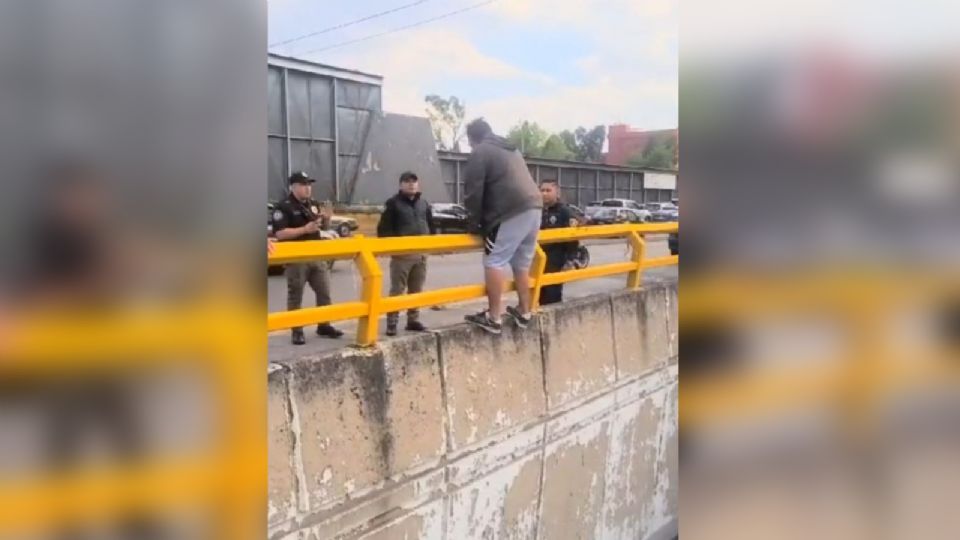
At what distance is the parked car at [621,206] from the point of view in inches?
176

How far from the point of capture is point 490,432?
9.41ft

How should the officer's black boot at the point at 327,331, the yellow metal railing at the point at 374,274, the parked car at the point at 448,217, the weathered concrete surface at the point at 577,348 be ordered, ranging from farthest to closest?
the weathered concrete surface at the point at 577,348 → the parked car at the point at 448,217 → the officer's black boot at the point at 327,331 → the yellow metal railing at the point at 374,274

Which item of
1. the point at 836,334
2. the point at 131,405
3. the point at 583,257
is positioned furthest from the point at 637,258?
the point at 131,405

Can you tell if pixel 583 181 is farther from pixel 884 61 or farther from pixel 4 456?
pixel 4 456

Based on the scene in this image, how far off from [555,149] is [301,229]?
1.68 metres

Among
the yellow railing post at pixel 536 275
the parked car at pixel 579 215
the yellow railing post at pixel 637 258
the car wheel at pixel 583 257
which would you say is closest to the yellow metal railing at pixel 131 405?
the yellow railing post at pixel 536 275

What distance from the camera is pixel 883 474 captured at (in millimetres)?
799

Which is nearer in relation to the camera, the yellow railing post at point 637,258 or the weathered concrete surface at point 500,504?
the weathered concrete surface at point 500,504

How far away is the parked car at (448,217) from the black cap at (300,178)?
0.71 m

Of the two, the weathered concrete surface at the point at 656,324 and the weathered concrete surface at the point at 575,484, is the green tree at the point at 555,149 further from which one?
the weathered concrete surface at the point at 575,484

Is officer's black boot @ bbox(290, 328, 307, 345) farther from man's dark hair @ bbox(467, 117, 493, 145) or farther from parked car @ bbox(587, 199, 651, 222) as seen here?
parked car @ bbox(587, 199, 651, 222)

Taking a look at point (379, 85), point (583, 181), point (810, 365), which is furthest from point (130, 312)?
point (583, 181)

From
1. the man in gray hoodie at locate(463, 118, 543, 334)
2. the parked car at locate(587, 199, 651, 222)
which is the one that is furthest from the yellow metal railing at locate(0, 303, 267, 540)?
the parked car at locate(587, 199, 651, 222)

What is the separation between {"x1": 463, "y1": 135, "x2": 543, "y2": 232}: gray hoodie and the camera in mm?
2869
